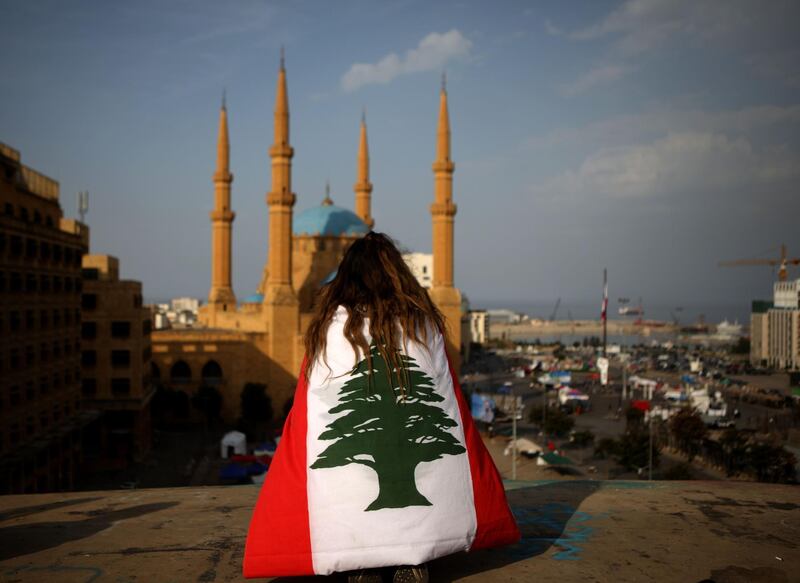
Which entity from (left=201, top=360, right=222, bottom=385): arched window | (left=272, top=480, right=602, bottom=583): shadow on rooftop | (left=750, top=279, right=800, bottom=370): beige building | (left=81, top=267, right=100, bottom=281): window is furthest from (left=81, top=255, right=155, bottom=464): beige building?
(left=750, top=279, right=800, bottom=370): beige building

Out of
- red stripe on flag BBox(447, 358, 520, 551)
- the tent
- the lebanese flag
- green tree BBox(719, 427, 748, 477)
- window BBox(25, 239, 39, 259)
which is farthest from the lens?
the tent

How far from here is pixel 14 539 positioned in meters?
5.04

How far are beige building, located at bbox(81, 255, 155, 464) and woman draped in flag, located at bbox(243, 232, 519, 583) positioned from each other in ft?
87.9

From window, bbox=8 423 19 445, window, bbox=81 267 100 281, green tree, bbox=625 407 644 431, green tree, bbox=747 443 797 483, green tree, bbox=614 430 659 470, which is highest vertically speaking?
window, bbox=81 267 100 281

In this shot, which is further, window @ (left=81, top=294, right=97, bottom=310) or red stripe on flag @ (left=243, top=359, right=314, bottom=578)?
window @ (left=81, top=294, right=97, bottom=310)

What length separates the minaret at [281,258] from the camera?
40062 mm

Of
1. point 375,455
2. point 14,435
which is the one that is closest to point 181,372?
point 14,435

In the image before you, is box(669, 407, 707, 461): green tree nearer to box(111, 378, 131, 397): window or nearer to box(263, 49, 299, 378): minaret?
box(263, 49, 299, 378): minaret

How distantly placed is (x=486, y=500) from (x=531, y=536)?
1017 millimetres

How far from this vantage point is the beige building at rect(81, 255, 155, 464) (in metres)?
28.8

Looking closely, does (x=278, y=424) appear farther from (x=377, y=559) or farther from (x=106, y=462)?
(x=377, y=559)

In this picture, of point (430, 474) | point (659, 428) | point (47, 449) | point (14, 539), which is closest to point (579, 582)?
point (430, 474)

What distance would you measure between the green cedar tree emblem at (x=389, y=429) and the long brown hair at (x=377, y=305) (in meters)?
0.07

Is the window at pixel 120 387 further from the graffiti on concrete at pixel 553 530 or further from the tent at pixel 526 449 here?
the graffiti on concrete at pixel 553 530
